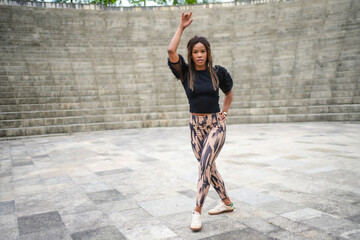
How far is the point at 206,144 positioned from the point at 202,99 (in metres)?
0.47

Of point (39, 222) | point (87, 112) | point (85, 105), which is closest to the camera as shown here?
point (39, 222)

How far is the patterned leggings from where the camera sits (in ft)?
9.89

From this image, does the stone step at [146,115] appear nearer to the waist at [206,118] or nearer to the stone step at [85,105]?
the stone step at [85,105]

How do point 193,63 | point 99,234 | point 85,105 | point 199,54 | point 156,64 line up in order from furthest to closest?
point 156,64
point 85,105
point 193,63
point 199,54
point 99,234

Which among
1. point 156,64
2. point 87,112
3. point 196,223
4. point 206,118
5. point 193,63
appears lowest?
point 196,223

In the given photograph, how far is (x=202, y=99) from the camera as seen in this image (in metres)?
3.07

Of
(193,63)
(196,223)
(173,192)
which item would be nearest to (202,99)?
(193,63)

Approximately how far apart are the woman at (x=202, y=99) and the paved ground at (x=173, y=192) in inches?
21.6

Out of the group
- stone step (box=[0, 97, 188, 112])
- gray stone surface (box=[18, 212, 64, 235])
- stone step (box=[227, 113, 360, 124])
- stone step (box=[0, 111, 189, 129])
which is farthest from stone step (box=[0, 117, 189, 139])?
gray stone surface (box=[18, 212, 64, 235])

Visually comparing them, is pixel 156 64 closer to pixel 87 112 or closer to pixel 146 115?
pixel 146 115

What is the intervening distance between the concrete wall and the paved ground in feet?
15.2

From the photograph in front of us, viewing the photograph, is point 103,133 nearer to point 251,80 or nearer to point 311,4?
point 251,80

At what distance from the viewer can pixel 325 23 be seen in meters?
15.4

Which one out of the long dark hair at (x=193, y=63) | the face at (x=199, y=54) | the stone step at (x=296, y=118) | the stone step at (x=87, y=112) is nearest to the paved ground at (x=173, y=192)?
the long dark hair at (x=193, y=63)
